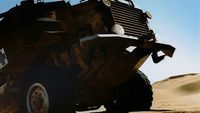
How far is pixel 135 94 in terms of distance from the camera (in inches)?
331

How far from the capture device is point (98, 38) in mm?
6410

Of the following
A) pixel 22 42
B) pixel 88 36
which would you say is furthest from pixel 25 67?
pixel 88 36

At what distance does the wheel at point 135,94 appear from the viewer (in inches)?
330

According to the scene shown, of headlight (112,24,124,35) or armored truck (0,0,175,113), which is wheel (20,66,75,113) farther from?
headlight (112,24,124,35)

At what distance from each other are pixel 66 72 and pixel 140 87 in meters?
1.96

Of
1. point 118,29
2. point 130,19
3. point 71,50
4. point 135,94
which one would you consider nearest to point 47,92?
point 71,50

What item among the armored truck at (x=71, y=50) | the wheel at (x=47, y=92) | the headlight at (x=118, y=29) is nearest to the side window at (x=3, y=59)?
the armored truck at (x=71, y=50)

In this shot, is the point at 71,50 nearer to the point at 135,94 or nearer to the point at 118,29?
the point at 118,29

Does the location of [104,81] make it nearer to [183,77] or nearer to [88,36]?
[88,36]

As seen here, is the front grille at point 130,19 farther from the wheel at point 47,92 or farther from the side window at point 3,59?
the side window at point 3,59

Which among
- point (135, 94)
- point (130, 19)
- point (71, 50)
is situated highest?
point (130, 19)

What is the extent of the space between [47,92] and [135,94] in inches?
90.9

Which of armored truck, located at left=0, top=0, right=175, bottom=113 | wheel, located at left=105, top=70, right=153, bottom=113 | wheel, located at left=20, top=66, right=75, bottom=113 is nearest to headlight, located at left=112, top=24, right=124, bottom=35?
armored truck, located at left=0, top=0, right=175, bottom=113

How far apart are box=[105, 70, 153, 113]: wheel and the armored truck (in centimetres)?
41
